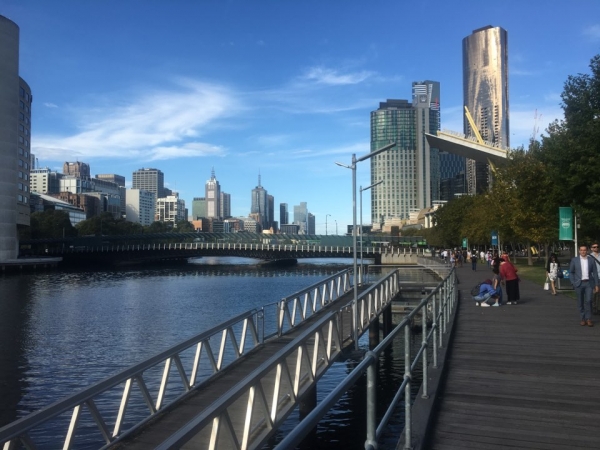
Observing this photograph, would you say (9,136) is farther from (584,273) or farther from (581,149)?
(584,273)

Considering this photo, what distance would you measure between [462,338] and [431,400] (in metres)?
5.70

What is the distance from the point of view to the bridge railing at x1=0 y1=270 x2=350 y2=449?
22.8ft

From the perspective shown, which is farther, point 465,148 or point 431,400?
point 465,148

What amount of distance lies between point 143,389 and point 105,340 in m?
17.1

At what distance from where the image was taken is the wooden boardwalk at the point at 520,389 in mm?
6715

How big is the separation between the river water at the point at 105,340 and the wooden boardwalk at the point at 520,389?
2.82m

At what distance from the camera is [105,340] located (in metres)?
25.0

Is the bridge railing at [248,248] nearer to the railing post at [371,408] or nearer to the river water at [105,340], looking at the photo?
the river water at [105,340]

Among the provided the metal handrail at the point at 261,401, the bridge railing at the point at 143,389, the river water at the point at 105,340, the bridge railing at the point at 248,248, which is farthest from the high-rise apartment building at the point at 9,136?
the metal handrail at the point at 261,401

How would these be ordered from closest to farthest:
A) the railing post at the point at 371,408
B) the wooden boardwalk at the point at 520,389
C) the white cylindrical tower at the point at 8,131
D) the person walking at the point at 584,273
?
the railing post at the point at 371,408, the wooden boardwalk at the point at 520,389, the person walking at the point at 584,273, the white cylindrical tower at the point at 8,131

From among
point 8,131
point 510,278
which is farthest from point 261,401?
point 8,131

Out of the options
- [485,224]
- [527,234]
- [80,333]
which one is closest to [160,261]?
[485,224]

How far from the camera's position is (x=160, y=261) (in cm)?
12744

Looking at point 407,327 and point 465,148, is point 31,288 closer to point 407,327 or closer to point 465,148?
point 407,327
